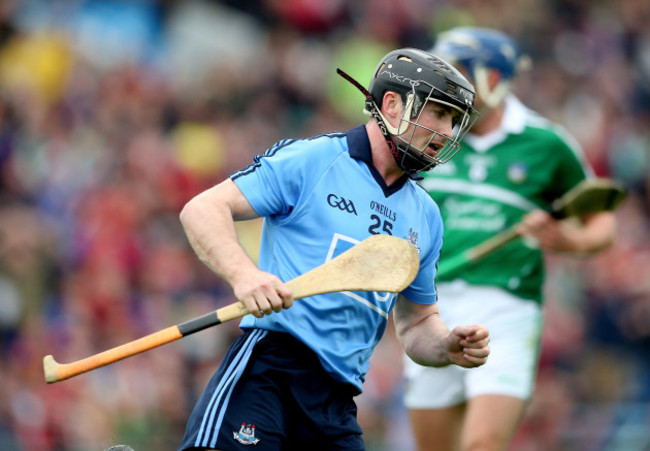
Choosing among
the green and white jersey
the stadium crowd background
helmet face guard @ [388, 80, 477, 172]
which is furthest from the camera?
the stadium crowd background

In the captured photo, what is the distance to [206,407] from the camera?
11.5 ft

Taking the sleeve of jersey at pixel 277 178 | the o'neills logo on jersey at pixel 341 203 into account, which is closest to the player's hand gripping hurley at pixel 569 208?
the o'neills logo on jersey at pixel 341 203

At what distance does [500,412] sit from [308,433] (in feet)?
5.96

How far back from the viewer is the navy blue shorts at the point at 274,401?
3449 millimetres

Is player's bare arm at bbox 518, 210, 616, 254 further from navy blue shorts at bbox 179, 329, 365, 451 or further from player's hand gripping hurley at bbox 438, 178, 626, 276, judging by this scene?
navy blue shorts at bbox 179, 329, 365, 451

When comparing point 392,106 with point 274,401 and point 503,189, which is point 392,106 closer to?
point 274,401

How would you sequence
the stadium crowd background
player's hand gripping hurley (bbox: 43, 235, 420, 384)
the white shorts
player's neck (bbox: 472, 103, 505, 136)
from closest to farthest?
player's hand gripping hurley (bbox: 43, 235, 420, 384), the white shorts, player's neck (bbox: 472, 103, 505, 136), the stadium crowd background

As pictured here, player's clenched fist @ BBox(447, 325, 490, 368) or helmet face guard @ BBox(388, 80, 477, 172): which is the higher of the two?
helmet face guard @ BBox(388, 80, 477, 172)

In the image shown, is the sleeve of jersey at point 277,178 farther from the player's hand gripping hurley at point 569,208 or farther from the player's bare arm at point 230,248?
the player's hand gripping hurley at point 569,208

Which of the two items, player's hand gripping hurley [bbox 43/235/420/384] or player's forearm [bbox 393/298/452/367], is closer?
player's hand gripping hurley [bbox 43/235/420/384]

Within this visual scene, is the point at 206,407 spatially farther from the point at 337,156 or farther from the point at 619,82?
the point at 619,82

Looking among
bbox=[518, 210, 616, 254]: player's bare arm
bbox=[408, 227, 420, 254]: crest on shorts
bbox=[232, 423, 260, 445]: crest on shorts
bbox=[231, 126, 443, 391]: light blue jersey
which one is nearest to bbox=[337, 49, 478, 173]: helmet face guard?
bbox=[231, 126, 443, 391]: light blue jersey

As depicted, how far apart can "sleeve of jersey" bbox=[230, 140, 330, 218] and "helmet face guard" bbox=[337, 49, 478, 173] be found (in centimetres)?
31

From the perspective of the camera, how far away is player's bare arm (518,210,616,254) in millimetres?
Result: 5301
